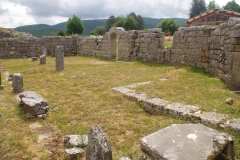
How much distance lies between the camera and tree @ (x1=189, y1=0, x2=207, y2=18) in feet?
219

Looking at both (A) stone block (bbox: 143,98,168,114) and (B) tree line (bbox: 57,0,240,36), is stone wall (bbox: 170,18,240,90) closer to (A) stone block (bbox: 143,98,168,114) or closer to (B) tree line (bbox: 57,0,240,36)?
(A) stone block (bbox: 143,98,168,114)

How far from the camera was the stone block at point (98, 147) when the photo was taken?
10.1ft

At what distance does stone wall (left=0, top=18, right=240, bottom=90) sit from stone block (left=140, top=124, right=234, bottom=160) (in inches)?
176

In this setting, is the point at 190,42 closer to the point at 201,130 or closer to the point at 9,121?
the point at 201,130

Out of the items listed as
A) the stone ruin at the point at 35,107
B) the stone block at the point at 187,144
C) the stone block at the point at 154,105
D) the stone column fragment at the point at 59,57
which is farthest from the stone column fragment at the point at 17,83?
the stone block at the point at 187,144

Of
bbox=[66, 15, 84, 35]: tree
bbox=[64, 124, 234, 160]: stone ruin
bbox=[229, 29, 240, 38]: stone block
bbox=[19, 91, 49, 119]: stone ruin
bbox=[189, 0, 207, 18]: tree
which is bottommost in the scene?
bbox=[19, 91, 49, 119]: stone ruin

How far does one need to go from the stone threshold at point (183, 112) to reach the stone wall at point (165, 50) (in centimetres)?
283

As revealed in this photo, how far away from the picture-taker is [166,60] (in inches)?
505

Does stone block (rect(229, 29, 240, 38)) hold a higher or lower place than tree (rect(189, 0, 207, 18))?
lower

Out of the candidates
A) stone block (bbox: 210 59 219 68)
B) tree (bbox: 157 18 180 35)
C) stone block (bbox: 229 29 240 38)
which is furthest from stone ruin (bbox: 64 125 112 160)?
tree (bbox: 157 18 180 35)

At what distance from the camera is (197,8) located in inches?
2640

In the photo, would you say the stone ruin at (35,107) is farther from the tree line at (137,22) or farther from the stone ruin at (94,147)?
the tree line at (137,22)

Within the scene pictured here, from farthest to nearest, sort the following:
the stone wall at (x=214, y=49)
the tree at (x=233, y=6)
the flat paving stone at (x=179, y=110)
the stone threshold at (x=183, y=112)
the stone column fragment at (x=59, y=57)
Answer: the tree at (x=233, y=6)
the stone column fragment at (x=59, y=57)
the stone wall at (x=214, y=49)
the flat paving stone at (x=179, y=110)
the stone threshold at (x=183, y=112)

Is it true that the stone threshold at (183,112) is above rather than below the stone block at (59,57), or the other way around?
below
